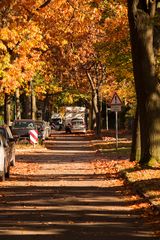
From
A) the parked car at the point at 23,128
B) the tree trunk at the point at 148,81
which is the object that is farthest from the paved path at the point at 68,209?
the parked car at the point at 23,128

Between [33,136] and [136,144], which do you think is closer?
[136,144]

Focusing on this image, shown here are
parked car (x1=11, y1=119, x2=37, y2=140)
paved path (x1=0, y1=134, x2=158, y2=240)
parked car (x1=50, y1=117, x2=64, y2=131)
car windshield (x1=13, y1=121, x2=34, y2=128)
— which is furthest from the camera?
parked car (x1=50, y1=117, x2=64, y2=131)

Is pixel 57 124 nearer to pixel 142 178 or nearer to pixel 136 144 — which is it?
pixel 136 144

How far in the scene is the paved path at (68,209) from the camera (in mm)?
12383

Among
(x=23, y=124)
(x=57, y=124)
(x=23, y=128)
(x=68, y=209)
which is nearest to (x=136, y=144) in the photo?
(x=68, y=209)

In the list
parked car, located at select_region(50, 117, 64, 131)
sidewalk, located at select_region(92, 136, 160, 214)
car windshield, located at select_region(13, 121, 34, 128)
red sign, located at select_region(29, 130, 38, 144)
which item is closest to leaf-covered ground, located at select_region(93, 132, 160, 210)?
sidewalk, located at select_region(92, 136, 160, 214)

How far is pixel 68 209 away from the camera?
1577 centimetres

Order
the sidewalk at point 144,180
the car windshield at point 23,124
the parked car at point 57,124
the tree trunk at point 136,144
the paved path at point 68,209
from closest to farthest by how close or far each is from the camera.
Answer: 1. the paved path at point 68,209
2. the sidewalk at point 144,180
3. the tree trunk at point 136,144
4. the car windshield at point 23,124
5. the parked car at point 57,124

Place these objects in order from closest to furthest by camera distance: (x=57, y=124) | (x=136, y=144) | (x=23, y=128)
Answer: (x=136, y=144)
(x=23, y=128)
(x=57, y=124)

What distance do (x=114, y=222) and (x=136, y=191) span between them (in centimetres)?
548

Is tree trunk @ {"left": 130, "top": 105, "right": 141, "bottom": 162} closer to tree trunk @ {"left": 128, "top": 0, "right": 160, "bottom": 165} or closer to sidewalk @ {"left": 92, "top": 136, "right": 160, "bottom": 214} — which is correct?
sidewalk @ {"left": 92, "top": 136, "right": 160, "bottom": 214}

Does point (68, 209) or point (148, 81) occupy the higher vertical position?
point (148, 81)

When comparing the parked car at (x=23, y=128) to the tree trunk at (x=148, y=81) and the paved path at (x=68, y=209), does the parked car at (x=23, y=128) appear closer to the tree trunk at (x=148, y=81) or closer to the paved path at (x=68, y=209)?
the paved path at (x=68, y=209)

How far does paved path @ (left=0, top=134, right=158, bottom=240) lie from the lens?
12.4 m
